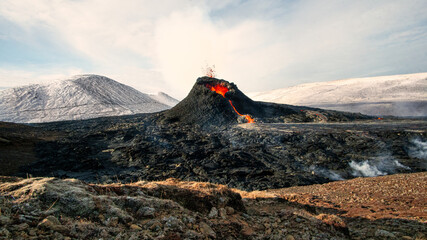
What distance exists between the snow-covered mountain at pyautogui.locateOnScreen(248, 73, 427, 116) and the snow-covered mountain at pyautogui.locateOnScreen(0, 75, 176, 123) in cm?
4133

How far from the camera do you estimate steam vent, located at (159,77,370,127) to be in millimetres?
20266

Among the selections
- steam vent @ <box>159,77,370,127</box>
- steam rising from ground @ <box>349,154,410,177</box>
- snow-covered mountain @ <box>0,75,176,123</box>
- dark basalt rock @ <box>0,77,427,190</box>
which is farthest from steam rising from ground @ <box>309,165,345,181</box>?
snow-covered mountain @ <box>0,75,176,123</box>

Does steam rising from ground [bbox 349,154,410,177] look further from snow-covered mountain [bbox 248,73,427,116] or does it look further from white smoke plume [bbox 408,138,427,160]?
snow-covered mountain [bbox 248,73,427,116]

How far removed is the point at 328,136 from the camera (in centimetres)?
1401

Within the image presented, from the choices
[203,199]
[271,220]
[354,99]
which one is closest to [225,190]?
[203,199]

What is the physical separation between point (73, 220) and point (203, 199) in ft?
6.12

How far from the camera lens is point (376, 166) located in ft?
32.7

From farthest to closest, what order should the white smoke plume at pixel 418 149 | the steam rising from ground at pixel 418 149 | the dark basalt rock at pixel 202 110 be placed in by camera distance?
the dark basalt rock at pixel 202 110 → the white smoke plume at pixel 418 149 → the steam rising from ground at pixel 418 149

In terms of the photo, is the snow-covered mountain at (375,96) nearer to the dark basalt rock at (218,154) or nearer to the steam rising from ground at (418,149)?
the steam rising from ground at (418,149)

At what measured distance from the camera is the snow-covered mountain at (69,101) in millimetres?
35312

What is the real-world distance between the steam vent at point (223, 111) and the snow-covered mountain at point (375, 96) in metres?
22.7

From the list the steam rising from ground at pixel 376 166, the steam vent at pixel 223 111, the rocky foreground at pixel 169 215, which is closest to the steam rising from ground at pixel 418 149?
the steam rising from ground at pixel 376 166

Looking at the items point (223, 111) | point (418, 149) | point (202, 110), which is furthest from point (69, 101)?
point (418, 149)

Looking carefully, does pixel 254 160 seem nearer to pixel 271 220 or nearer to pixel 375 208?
pixel 375 208
